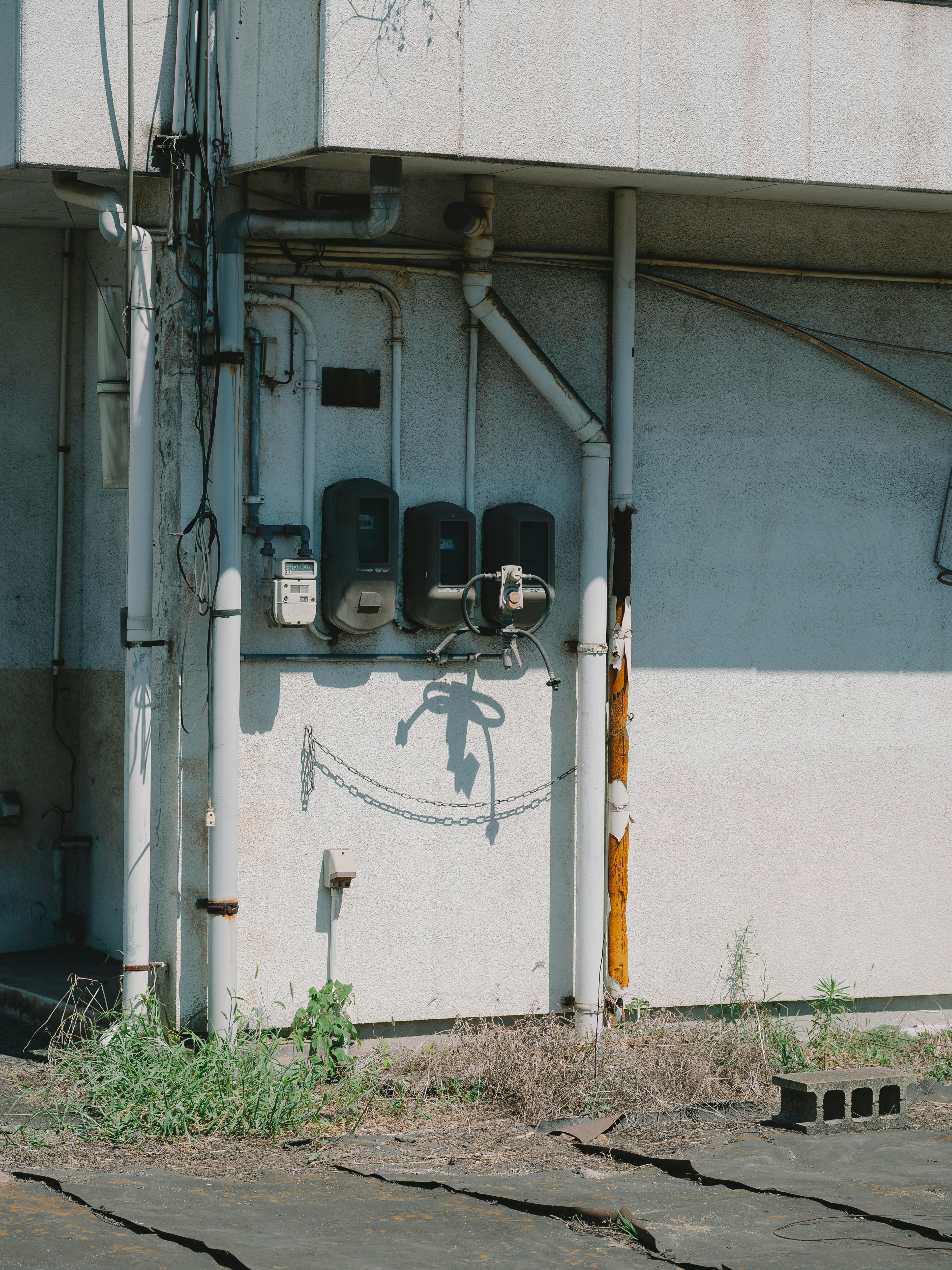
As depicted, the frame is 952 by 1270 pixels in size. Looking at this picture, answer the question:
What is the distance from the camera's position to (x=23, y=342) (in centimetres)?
928

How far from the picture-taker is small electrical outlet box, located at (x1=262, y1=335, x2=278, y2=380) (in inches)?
298

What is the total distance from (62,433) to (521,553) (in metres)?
3.29

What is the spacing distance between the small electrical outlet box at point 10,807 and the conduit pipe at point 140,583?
188 centimetres

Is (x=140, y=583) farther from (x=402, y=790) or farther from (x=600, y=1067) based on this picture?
(x=600, y=1067)

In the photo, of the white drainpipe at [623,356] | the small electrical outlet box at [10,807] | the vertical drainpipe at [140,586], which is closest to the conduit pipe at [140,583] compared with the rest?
the vertical drainpipe at [140,586]

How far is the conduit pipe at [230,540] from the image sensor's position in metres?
7.29

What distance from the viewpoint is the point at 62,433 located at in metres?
9.31

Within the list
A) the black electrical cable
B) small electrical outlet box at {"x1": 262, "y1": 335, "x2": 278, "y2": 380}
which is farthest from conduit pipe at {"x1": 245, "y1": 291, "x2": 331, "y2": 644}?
the black electrical cable

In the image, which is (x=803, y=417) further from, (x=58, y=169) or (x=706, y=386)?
(x=58, y=169)

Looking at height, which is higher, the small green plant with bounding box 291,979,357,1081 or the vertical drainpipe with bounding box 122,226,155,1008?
the vertical drainpipe with bounding box 122,226,155,1008

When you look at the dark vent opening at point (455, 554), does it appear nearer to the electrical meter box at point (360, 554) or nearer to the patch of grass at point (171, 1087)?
the electrical meter box at point (360, 554)

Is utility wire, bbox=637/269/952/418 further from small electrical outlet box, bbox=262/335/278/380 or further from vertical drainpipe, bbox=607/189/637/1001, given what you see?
small electrical outlet box, bbox=262/335/278/380

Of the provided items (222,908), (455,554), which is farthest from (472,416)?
(222,908)

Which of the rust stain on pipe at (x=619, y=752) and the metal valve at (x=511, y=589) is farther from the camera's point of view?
the rust stain on pipe at (x=619, y=752)
